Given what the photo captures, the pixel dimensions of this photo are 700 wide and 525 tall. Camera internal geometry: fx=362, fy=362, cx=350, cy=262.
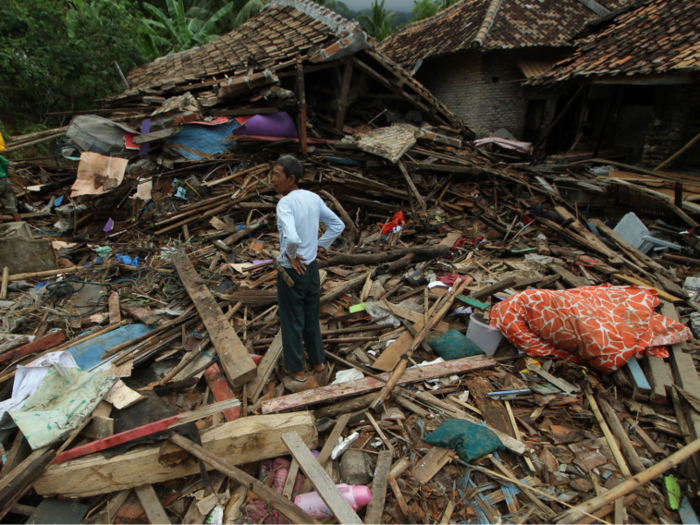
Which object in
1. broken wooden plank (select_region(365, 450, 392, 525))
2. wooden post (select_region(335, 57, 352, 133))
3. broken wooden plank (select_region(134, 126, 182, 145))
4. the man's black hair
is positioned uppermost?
wooden post (select_region(335, 57, 352, 133))

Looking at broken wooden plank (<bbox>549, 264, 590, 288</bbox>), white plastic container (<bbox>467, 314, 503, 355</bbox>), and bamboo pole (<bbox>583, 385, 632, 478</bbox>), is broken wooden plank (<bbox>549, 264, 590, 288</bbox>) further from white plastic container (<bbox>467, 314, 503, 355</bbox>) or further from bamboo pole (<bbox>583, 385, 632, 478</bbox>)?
bamboo pole (<bbox>583, 385, 632, 478</bbox>)

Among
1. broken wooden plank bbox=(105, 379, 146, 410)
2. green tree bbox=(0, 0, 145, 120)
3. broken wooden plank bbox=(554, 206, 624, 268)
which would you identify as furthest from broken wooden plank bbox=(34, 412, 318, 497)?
green tree bbox=(0, 0, 145, 120)

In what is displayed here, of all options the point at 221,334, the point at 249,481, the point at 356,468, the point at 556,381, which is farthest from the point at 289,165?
the point at 556,381

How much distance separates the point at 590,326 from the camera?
11.0 ft

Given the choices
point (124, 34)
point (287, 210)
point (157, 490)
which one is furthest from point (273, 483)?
point (124, 34)

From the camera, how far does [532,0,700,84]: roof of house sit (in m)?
7.25

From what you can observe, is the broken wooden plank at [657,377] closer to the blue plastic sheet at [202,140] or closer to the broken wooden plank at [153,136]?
the blue plastic sheet at [202,140]

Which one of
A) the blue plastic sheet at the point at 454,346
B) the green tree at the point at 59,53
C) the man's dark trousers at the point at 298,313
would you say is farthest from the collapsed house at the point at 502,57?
the man's dark trousers at the point at 298,313

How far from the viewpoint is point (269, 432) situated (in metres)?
2.60

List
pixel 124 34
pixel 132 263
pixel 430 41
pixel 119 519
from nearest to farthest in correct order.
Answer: pixel 119 519 → pixel 132 263 → pixel 124 34 → pixel 430 41

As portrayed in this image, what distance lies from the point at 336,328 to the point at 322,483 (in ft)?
7.22

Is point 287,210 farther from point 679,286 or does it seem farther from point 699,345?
point 679,286

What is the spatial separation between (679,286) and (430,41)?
15.2m

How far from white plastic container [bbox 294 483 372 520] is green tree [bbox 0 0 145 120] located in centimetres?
1467
